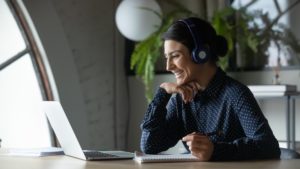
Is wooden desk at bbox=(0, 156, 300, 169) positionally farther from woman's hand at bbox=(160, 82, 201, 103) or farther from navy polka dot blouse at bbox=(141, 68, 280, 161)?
woman's hand at bbox=(160, 82, 201, 103)

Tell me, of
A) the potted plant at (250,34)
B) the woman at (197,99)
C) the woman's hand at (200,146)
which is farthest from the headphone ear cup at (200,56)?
the potted plant at (250,34)

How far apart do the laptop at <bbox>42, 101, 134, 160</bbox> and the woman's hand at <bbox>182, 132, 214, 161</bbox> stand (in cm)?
25

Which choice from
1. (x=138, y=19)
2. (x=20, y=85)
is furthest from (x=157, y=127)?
(x=20, y=85)

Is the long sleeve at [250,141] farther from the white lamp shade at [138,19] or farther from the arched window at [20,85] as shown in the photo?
the arched window at [20,85]

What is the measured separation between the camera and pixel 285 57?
403cm

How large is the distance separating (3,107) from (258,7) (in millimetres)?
2128

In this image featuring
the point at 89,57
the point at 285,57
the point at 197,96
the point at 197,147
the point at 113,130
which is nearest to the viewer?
the point at 197,147

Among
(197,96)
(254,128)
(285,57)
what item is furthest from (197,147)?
(285,57)

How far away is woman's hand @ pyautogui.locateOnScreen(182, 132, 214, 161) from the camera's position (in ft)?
5.22

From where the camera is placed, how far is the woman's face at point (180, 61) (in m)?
1.95

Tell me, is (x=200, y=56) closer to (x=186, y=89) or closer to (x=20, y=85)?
(x=186, y=89)

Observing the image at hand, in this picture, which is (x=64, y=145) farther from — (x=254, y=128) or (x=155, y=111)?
(x=254, y=128)

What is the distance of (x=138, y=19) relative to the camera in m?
3.98

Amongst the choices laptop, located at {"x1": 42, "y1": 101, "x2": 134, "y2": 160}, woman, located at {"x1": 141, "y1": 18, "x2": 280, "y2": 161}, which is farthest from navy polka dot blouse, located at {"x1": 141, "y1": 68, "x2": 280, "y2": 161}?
laptop, located at {"x1": 42, "y1": 101, "x2": 134, "y2": 160}
